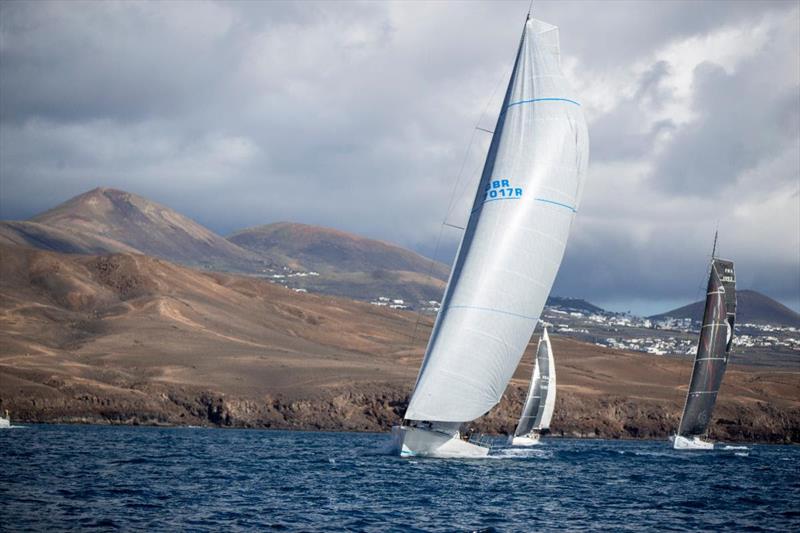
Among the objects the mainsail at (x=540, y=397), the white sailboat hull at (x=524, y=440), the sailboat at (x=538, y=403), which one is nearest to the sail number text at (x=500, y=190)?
the white sailboat hull at (x=524, y=440)

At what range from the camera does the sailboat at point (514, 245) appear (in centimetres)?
4303

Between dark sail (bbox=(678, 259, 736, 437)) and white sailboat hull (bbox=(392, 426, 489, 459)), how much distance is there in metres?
25.9

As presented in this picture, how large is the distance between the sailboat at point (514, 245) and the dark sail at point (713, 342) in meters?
25.3

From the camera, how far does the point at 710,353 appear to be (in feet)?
219

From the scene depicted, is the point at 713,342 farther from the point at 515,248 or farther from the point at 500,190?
the point at 500,190

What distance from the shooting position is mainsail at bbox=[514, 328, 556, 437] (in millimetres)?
72438

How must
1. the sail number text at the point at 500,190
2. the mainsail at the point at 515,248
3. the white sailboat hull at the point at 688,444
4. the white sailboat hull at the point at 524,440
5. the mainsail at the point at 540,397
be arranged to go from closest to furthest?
the mainsail at the point at 515,248
the sail number text at the point at 500,190
the white sailboat hull at the point at 688,444
the white sailboat hull at the point at 524,440
the mainsail at the point at 540,397

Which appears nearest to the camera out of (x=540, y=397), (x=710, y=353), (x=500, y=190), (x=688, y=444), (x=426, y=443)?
(x=500, y=190)

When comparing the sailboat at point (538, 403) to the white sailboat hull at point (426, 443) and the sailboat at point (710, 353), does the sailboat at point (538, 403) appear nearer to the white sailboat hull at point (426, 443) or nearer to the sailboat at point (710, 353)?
the sailboat at point (710, 353)

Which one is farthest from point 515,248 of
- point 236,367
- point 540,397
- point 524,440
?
point 236,367

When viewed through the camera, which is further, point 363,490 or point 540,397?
point 540,397

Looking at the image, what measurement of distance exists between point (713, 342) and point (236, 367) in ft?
156

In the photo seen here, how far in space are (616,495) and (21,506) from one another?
19135mm

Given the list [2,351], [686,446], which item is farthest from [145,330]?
[686,446]
